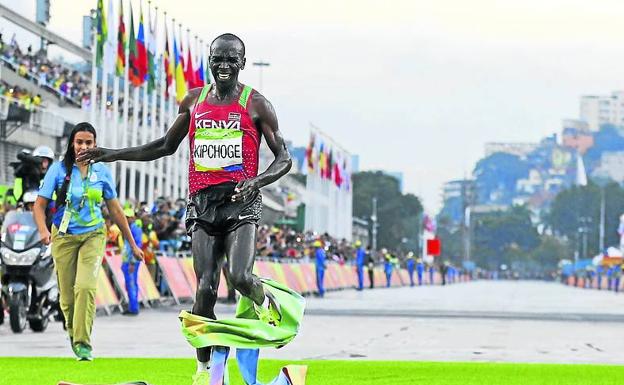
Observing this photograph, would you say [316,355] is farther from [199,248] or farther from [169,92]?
[169,92]

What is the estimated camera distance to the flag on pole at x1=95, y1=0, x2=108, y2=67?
40969mm

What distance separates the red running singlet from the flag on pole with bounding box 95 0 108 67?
3139 centimetres

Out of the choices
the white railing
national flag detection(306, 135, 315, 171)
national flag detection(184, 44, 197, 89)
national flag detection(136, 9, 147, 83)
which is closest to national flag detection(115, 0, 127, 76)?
national flag detection(136, 9, 147, 83)

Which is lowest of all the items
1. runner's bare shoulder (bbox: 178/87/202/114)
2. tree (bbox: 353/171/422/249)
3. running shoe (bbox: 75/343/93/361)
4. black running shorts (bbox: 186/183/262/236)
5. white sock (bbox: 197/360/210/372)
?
running shoe (bbox: 75/343/93/361)

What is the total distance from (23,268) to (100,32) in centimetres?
2466

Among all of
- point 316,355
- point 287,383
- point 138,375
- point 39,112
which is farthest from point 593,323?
point 39,112

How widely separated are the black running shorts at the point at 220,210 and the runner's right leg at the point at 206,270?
55mm

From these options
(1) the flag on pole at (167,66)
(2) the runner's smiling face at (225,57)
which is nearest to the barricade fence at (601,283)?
(1) the flag on pole at (167,66)

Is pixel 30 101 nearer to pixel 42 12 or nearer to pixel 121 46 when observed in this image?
pixel 121 46

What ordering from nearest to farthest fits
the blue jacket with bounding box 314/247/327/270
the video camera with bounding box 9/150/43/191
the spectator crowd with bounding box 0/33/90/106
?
the video camera with bounding box 9/150/43/191 → the blue jacket with bounding box 314/247/327/270 → the spectator crowd with bounding box 0/33/90/106

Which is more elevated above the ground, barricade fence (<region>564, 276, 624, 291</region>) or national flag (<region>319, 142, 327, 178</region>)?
national flag (<region>319, 142, 327, 178</region>)

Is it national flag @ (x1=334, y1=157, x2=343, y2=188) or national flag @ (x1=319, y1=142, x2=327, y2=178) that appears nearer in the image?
national flag @ (x1=319, y1=142, x2=327, y2=178)

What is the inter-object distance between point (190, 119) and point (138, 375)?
300cm

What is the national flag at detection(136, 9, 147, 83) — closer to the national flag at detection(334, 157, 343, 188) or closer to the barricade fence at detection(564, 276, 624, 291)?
the barricade fence at detection(564, 276, 624, 291)
